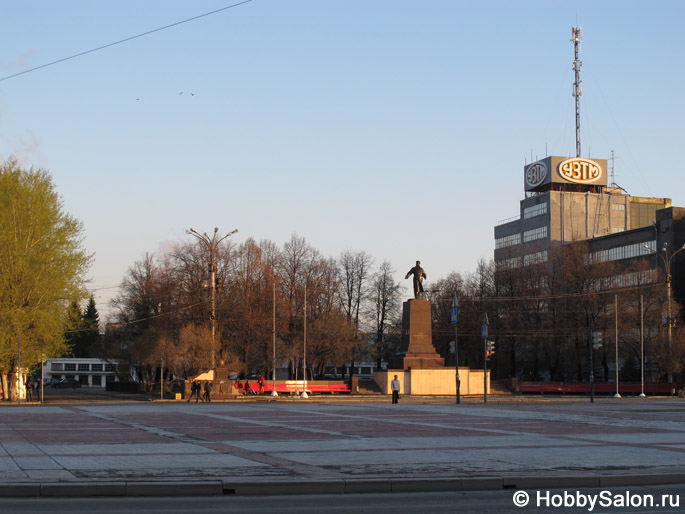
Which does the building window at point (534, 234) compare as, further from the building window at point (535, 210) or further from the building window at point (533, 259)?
the building window at point (533, 259)

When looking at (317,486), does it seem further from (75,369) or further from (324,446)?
(75,369)

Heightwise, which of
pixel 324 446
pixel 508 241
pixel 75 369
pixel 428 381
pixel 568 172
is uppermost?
pixel 568 172

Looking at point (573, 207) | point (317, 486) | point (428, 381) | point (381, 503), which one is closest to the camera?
point (381, 503)

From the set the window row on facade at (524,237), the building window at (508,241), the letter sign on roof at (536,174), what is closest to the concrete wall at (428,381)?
the window row on facade at (524,237)

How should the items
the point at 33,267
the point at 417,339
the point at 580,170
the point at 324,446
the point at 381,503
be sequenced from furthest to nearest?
the point at 580,170 < the point at 417,339 < the point at 33,267 < the point at 324,446 < the point at 381,503

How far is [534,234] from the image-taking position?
11225 centimetres

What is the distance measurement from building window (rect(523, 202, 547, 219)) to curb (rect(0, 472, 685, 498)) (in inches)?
3957

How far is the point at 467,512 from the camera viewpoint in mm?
10211

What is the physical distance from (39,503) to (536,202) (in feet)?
349

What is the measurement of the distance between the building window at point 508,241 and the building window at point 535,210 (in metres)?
3.19


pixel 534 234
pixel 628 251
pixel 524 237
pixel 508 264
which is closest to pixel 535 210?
pixel 534 234

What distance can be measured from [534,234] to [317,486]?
4083 inches

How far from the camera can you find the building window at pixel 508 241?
380ft

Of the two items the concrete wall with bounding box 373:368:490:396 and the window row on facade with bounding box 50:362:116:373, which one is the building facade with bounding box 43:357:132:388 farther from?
the concrete wall with bounding box 373:368:490:396
